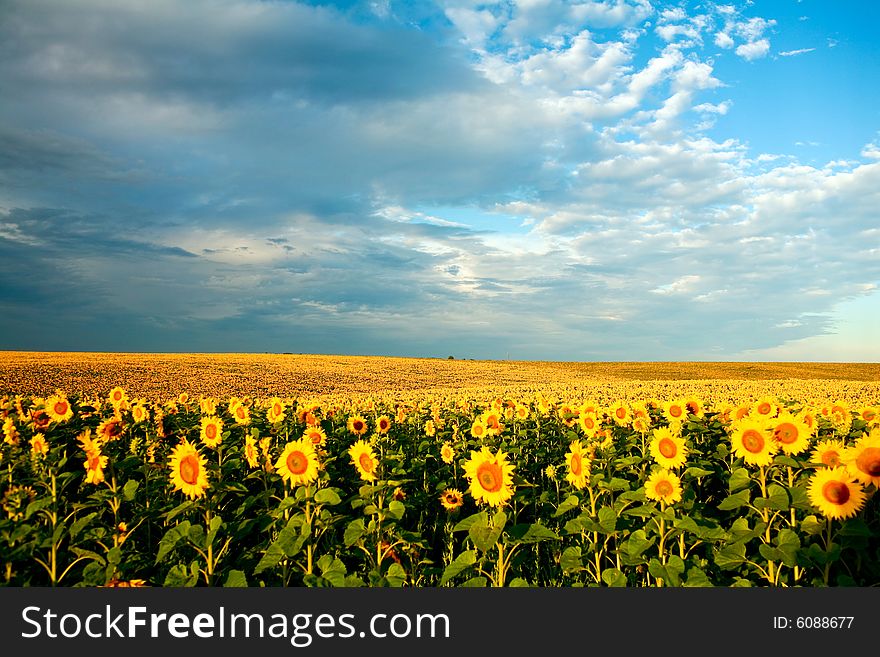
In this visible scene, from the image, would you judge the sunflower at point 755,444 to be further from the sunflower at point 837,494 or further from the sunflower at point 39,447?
the sunflower at point 39,447

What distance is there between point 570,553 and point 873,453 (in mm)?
2586

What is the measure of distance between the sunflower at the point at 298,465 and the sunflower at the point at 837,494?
439cm

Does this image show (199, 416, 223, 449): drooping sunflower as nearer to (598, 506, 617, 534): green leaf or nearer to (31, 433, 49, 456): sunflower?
(31, 433, 49, 456): sunflower

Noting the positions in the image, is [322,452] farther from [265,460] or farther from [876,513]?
[876,513]

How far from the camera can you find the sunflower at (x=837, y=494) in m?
4.65

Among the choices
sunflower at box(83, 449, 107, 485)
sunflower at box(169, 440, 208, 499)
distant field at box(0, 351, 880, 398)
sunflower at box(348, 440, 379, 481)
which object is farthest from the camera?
distant field at box(0, 351, 880, 398)

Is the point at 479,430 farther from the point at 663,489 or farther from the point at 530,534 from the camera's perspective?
the point at 530,534

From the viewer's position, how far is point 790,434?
19.0ft

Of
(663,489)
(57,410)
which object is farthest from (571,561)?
(57,410)

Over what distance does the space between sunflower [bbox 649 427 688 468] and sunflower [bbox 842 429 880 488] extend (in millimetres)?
1536

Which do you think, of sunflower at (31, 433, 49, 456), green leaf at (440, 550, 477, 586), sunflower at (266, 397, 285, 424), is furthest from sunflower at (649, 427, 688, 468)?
sunflower at (31, 433, 49, 456)

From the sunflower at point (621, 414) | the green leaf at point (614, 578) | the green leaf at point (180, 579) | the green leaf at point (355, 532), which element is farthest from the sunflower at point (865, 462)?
the green leaf at point (180, 579)

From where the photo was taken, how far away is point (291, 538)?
16.7ft

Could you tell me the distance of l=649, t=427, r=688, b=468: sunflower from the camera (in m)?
6.07
